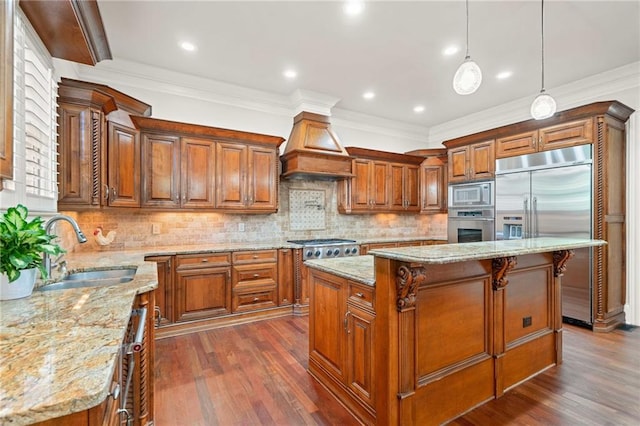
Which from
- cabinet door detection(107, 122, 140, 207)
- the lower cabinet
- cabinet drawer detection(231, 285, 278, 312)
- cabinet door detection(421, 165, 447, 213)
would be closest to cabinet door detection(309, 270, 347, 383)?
the lower cabinet

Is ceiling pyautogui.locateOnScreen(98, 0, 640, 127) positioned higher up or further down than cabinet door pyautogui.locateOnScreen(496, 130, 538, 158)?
higher up

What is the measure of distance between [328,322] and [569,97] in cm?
459

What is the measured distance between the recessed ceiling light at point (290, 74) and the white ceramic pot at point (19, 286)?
10.7 ft

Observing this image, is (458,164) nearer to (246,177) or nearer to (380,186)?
(380,186)

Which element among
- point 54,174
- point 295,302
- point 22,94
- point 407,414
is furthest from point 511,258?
point 54,174

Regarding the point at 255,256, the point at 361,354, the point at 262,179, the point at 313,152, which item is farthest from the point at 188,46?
the point at 361,354

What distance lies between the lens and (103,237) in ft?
10.9

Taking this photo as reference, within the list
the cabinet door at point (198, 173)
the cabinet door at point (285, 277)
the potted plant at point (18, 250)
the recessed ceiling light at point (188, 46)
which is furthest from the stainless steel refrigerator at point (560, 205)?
the potted plant at point (18, 250)

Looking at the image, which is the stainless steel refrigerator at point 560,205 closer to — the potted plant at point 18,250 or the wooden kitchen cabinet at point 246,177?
the wooden kitchen cabinet at point 246,177

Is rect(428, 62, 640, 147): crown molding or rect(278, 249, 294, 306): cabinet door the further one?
rect(278, 249, 294, 306): cabinet door

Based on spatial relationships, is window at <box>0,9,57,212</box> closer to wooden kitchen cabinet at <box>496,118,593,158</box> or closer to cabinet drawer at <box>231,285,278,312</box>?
cabinet drawer at <box>231,285,278,312</box>

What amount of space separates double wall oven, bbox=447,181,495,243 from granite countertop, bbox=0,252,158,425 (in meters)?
4.64

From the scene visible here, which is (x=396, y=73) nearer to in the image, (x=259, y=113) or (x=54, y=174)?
(x=259, y=113)

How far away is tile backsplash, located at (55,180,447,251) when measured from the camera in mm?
3537
